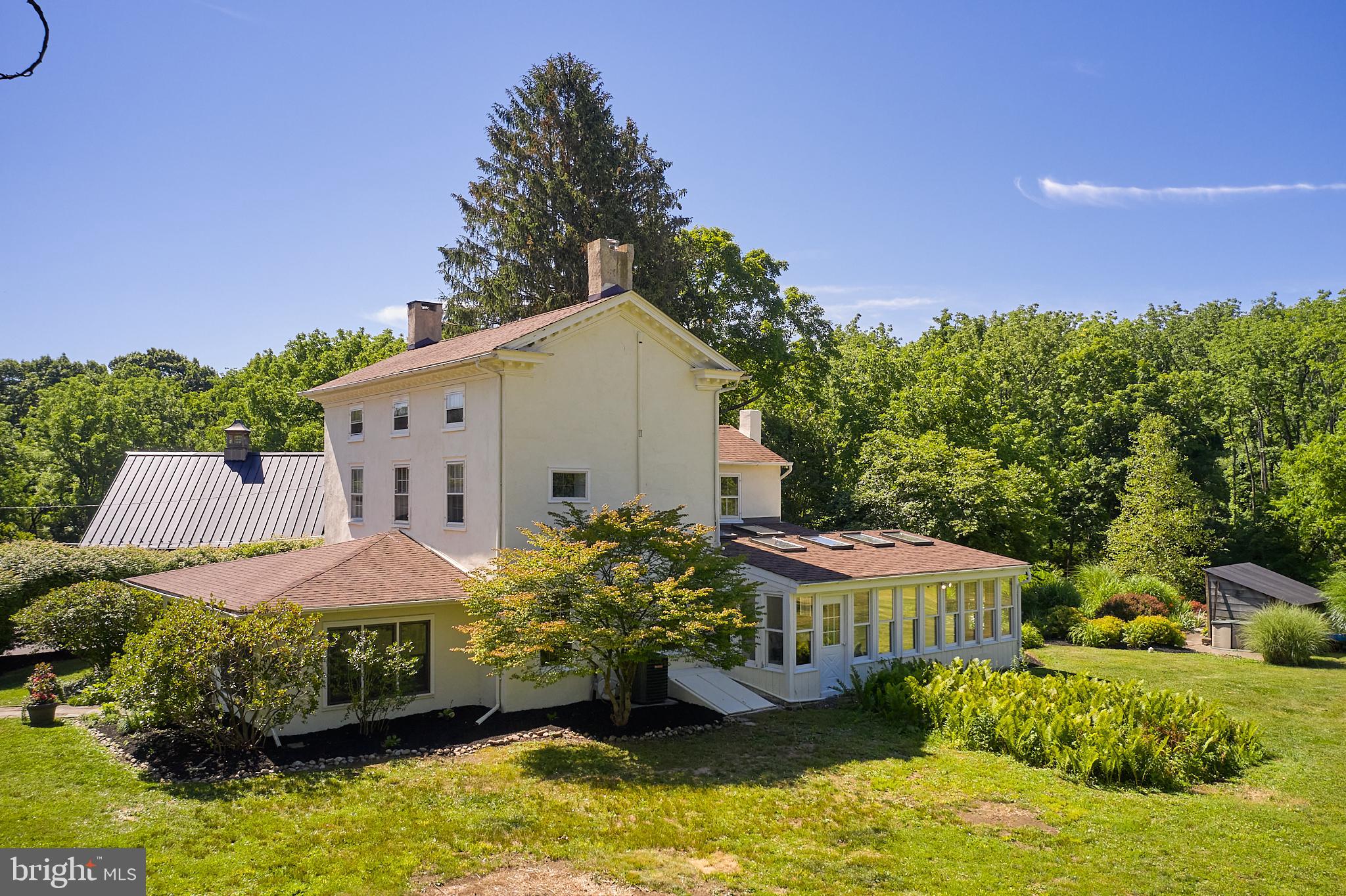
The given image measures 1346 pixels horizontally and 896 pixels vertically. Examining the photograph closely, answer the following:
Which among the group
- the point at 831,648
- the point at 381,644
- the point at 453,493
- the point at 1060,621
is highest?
the point at 453,493

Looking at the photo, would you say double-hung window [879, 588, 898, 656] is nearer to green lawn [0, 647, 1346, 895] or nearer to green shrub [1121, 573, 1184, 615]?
green lawn [0, 647, 1346, 895]

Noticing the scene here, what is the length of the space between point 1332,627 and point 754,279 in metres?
25.9

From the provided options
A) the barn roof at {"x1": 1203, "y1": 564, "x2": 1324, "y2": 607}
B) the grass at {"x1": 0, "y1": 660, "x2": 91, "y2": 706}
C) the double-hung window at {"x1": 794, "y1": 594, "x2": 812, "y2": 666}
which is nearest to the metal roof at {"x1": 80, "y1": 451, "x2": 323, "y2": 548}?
the grass at {"x1": 0, "y1": 660, "x2": 91, "y2": 706}

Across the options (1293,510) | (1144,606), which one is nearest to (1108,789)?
(1144,606)

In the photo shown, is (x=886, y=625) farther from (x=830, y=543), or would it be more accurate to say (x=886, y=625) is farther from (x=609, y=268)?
(x=609, y=268)

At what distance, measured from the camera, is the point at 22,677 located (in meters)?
22.0

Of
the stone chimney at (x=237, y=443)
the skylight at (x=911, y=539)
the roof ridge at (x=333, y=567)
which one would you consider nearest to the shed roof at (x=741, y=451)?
the skylight at (x=911, y=539)

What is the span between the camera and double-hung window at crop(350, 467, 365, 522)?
2375 cm

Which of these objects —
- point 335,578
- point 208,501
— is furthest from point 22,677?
point 335,578

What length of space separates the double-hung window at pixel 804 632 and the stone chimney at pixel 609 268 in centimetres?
894

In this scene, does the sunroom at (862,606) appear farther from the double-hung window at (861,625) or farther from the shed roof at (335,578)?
the shed roof at (335,578)

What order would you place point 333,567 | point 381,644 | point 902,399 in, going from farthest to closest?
point 902,399 < point 333,567 < point 381,644

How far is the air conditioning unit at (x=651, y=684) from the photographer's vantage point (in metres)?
19.2

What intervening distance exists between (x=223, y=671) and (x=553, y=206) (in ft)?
87.5
